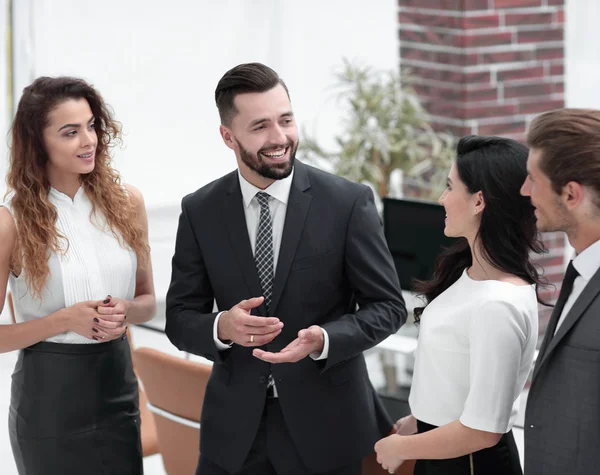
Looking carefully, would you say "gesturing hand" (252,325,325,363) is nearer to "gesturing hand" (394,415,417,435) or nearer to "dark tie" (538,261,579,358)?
"gesturing hand" (394,415,417,435)

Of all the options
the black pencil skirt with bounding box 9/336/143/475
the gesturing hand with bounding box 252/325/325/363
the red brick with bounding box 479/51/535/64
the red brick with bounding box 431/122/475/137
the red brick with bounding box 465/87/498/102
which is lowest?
the black pencil skirt with bounding box 9/336/143/475

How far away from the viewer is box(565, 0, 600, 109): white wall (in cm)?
521

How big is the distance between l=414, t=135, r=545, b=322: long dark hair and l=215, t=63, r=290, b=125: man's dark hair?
21.5 inches

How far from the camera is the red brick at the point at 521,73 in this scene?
491 centimetres

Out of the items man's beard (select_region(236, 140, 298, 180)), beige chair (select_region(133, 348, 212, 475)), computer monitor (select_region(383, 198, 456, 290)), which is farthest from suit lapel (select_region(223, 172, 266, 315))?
computer monitor (select_region(383, 198, 456, 290))

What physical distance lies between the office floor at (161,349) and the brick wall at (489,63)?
4.33 feet

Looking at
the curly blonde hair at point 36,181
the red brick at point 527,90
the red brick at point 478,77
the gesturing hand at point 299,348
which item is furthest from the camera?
the red brick at point 527,90

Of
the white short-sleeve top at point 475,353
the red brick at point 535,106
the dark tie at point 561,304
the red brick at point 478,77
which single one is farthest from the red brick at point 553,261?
the dark tie at point 561,304

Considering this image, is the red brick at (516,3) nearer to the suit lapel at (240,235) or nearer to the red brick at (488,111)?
the red brick at (488,111)

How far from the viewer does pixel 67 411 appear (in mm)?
2582

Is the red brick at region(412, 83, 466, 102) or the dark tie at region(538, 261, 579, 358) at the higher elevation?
the red brick at region(412, 83, 466, 102)


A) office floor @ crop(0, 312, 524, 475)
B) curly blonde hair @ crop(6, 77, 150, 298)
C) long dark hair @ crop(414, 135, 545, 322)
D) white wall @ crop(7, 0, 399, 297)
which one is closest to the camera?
long dark hair @ crop(414, 135, 545, 322)

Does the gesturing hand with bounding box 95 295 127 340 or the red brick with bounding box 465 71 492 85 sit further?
the red brick with bounding box 465 71 492 85

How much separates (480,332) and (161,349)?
367 centimetres
